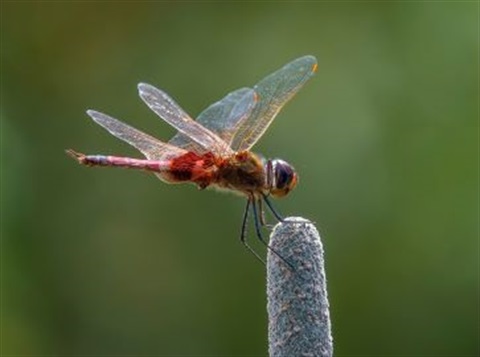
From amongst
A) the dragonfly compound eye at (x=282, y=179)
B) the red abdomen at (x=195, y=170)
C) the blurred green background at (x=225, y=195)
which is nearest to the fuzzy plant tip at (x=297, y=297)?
the dragonfly compound eye at (x=282, y=179)

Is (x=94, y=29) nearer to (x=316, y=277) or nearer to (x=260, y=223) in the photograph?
A: (x=260, y=223)

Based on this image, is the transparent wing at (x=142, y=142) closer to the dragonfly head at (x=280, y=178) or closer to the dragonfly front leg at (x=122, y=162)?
the dragonfly front leg at (x=122, y=162)

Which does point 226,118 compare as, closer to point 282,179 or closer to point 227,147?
point 227,147

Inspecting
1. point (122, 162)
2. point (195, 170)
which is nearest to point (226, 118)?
point (195, 170)

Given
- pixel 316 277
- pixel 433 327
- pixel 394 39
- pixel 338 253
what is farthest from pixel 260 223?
pixel 394 39

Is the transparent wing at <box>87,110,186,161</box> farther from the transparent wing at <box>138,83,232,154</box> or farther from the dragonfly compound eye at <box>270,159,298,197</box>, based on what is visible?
the dragonfly compound eye at <box>270,159,298,197</box>

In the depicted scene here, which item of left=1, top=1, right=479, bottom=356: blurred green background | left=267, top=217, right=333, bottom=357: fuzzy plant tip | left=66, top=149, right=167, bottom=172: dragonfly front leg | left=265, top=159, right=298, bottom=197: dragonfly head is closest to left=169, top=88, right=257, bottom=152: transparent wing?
left=66, top=149, right=167, bottom=172: dragonfly front leg
